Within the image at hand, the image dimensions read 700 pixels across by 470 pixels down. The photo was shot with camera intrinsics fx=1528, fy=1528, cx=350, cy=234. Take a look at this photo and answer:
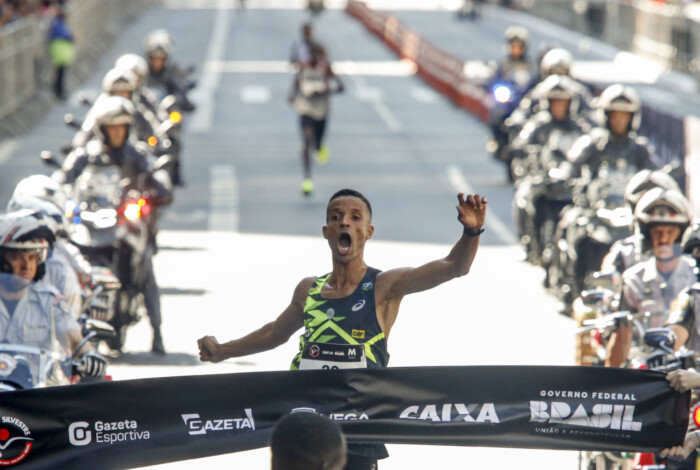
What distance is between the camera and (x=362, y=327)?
690cm

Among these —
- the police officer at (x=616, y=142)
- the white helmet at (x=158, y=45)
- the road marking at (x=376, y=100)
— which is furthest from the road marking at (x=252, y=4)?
the police officer at (x=616, y=142)

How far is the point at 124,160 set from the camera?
1402 cm

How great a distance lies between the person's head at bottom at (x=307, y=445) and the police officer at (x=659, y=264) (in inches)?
180

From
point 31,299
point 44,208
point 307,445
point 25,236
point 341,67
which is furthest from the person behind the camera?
point 341,67

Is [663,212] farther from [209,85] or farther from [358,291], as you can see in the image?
[209,85]

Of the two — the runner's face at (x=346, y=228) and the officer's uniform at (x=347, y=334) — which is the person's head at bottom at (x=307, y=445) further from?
the runner's face at (x=346, y=228)

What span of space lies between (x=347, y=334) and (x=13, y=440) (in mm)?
1648

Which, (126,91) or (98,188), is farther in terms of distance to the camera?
(126,91)

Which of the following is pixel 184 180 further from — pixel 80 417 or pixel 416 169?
pixel 80 417

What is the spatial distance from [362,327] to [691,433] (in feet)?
5.93

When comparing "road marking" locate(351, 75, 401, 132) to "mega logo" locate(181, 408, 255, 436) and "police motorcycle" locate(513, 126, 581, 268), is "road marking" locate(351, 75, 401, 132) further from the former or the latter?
"mega logo" locate(181, 408, 255, 436)

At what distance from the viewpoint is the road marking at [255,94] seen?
42.2 meters

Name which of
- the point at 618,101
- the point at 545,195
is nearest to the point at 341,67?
the point at 545,195

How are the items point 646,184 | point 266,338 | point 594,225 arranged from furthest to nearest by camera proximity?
point 594,225 → point 646,184 → point 266,338
